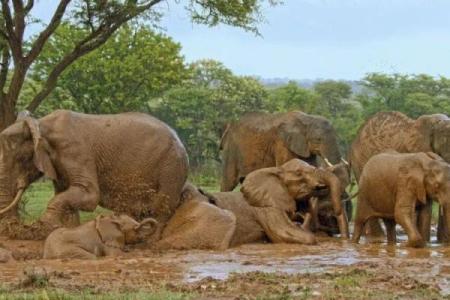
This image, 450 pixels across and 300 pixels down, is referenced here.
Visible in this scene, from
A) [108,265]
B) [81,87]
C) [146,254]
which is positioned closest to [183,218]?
[146,254]

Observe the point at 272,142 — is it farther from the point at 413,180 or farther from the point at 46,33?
the point at 413,180

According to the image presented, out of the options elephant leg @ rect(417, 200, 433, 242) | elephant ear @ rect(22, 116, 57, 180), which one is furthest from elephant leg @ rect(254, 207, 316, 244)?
elephant ear @ rect(22, 116, 57, 180)

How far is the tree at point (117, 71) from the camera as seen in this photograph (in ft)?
105

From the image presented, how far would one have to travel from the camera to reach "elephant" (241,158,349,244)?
15461 mm

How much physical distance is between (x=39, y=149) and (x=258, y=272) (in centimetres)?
390

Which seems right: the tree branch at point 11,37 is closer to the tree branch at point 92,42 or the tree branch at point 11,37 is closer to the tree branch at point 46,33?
the tree branch at point 46,33

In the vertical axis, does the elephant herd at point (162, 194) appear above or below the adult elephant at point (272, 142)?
below

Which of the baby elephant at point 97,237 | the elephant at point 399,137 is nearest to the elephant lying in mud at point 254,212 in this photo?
the baby elephant at point 97,237

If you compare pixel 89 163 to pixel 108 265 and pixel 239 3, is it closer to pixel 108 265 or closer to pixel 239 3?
pixel 108 265

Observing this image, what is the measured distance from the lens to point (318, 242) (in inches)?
602

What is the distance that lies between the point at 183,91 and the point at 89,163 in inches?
1433

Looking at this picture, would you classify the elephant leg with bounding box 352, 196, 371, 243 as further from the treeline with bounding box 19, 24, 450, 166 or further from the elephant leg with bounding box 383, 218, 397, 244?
the treeline with bounding box 19, 24, 450, 166

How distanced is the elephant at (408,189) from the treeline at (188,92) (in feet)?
29.6

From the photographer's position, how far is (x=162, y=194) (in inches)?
571
